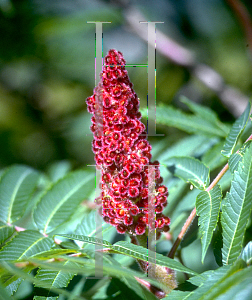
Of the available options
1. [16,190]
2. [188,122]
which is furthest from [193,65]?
[16,190]

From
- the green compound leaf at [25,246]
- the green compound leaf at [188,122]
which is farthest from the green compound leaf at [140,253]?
the green compound leaf at [188,122]

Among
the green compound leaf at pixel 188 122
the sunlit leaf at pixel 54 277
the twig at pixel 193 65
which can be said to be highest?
the twig at pixel 193 65

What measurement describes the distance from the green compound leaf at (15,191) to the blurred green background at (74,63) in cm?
154

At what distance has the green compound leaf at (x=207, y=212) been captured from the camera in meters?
1.00

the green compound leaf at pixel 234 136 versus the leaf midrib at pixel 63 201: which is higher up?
the green compound leaf at pixel 234 136

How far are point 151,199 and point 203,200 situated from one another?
0.73ft

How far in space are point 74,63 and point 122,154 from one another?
274cm

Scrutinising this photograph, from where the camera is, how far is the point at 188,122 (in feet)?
5.98

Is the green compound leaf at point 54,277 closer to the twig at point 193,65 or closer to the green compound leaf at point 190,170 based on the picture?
the green compound leaf at point 190,170

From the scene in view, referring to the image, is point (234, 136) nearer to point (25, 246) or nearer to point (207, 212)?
point (207, 212)

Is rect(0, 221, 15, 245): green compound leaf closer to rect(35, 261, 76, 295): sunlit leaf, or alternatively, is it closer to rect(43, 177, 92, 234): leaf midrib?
rect(43, 177, 92, 234): leaf midrib

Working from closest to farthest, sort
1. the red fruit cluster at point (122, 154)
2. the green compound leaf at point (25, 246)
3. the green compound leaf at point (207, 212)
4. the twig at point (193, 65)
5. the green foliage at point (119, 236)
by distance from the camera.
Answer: the green foliage at point (119, 236) → the green compound leaf at point (207, 212) → the green compound leaf at point (25, 246) → the red fruit cluster at point (122, 154) → the twig at point (193, 65)

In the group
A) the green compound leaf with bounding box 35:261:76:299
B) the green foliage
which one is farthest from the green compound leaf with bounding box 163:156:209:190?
the green compound leaf with bounding box 35:261:76:299

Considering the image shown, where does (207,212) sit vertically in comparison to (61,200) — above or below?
above
